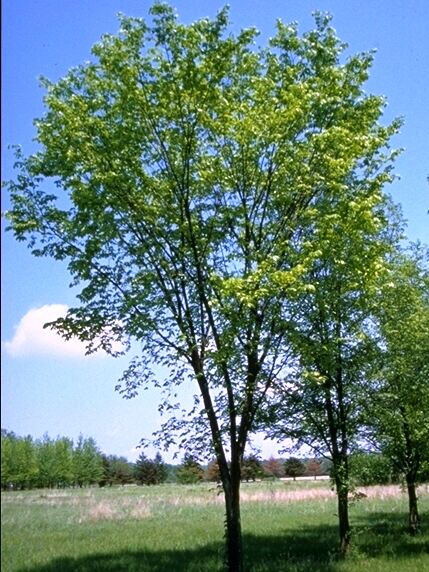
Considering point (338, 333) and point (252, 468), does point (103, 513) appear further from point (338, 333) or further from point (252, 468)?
point (338, 333)

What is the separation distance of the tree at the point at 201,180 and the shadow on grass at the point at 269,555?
2.82 metres

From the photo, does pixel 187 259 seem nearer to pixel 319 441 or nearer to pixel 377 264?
pixel 377 264

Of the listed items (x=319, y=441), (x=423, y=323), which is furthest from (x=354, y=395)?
(x=423, y=323)

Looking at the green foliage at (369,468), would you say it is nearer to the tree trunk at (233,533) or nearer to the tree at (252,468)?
the tree at (252,468)

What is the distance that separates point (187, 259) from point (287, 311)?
245 cm

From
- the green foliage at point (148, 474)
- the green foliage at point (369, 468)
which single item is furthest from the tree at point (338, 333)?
the green foliage at point (148, 474)

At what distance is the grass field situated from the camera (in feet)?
41.7

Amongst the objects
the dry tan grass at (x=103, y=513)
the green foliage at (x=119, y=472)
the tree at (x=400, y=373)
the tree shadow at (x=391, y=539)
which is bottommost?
the green foliage at (x=119, y=472)

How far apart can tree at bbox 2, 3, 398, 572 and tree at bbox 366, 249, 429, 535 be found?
463cm

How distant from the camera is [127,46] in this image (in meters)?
10.6

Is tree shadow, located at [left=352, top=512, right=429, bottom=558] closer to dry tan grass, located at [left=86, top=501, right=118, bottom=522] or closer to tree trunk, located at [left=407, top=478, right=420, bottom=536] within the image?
tree trunk, located at [left=407, top=478, right=420, bottom=536]

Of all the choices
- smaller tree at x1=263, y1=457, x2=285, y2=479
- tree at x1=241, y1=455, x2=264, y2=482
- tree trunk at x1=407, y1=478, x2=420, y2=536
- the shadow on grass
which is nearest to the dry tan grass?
smaller tree at x1=263, y1=457, x2=285, y2=479

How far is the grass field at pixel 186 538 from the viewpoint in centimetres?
1271

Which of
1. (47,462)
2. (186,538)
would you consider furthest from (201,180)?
(47,462)
